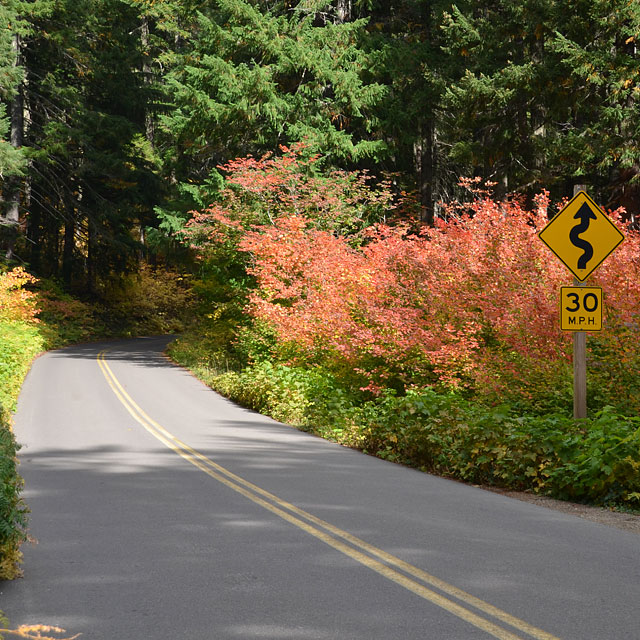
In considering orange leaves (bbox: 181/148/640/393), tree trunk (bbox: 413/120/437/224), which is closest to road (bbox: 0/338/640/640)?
orange leaves (bbox: 181/148/640/393)

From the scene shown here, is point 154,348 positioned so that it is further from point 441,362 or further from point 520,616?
point 520,616

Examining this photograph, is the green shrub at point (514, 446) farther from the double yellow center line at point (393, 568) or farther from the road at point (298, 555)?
the double yellow center line at point (393, 568)

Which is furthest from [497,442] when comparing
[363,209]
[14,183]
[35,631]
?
[14,183]

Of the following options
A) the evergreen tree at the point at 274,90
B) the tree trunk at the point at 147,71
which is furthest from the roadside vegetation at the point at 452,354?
the tree trunk at the point at 147,71

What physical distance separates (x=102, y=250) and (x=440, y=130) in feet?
86.7

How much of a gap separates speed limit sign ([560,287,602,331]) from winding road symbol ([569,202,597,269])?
1.25 feet

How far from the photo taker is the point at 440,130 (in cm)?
3334

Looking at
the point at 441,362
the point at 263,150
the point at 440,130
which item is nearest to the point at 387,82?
the point at 440,130

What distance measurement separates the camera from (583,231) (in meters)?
10.6

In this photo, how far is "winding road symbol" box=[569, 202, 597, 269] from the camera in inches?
416

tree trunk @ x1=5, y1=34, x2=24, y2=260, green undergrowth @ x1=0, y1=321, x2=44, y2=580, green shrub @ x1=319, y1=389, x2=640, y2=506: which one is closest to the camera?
green undergrowth @ x1=0, y1=321, x2=44, y2=580

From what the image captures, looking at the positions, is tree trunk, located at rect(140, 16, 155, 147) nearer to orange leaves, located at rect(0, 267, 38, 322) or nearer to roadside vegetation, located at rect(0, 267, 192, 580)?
roadside vegetation, located at rect(0, 267, 192, 580)

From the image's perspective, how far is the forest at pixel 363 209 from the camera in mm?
12531

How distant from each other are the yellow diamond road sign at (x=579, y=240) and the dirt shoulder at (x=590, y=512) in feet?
10.0
